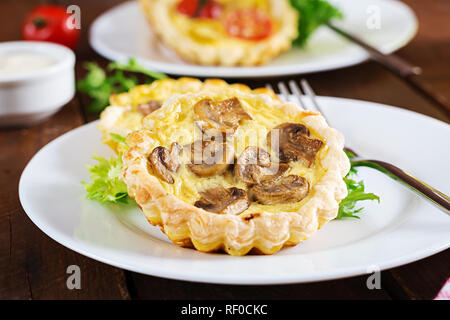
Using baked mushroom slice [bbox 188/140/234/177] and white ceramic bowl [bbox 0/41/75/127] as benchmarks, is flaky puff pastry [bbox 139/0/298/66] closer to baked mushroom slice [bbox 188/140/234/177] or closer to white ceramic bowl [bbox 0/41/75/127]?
white ceramic bowl [bbox 0/41/75/127]

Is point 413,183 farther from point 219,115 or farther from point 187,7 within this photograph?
point 187,7

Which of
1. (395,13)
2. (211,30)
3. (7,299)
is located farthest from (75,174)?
(395,13)

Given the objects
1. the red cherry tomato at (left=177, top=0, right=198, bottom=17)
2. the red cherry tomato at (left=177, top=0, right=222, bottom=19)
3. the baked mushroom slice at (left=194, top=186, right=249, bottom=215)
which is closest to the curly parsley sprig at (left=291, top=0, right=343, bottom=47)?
the red cherry tomato at (left=177, top=0, right=222, bottom=19)

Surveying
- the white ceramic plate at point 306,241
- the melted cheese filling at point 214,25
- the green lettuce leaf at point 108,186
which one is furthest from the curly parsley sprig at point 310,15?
the green lettuce leaf at point 108,186

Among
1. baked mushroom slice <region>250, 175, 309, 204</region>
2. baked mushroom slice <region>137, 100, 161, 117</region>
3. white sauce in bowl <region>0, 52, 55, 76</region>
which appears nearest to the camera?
baked mushroom slice <region>250, 175, 309, 204</region>

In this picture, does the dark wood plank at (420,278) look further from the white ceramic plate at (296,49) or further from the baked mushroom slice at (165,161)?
the white ceramic plate at (296,49)

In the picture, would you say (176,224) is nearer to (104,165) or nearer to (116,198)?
→ (116,198)

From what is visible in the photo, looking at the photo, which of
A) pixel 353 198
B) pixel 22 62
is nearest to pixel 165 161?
pixel 353 198
